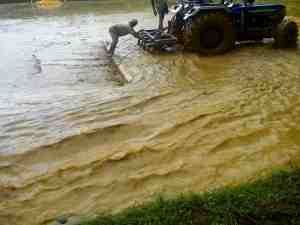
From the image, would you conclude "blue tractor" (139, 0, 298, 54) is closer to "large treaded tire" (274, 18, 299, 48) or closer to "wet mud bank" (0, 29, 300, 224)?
"large treaded tire" (274, 18, 299, 48)

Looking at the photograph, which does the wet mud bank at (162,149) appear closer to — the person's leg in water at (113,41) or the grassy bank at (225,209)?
the grassy bank at (225,209)

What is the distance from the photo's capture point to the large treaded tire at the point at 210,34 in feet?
26.6

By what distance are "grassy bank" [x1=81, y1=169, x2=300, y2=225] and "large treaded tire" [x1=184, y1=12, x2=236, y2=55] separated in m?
4.99

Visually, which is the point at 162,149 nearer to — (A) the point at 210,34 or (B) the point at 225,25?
(A) the point at 210,34

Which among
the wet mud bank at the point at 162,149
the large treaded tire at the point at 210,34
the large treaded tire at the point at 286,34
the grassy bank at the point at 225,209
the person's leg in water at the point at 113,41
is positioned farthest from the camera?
the person's leg in water at the point at 113,41

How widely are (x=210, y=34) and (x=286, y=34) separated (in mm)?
1634

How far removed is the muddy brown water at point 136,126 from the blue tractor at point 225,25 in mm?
302

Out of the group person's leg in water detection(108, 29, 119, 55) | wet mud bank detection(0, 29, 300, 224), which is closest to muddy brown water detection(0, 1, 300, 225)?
wet mud bank detection(0, 29, 300, 224)

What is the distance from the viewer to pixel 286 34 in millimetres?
8586

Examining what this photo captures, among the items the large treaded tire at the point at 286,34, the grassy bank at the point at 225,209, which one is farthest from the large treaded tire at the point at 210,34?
the grassy bank at the point at 225,209

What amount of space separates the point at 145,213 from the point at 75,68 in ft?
16.7

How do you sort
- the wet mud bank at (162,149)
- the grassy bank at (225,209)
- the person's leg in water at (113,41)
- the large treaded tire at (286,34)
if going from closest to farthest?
the grassy bank at (225,209)
the wet mud bank at (162,149)
the large treaded tire at (286,34)
the person's leg in water at (113,41)

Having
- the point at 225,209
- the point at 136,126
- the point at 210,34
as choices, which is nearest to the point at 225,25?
the point at 210,34

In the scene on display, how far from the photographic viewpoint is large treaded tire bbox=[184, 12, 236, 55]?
8.09m
